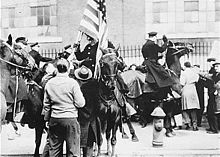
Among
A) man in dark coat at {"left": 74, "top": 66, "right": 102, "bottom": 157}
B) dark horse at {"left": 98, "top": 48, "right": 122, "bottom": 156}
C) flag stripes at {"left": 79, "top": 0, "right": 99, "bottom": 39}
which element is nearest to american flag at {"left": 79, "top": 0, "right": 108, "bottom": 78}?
flag stripes at {"left": 79, "top": 0, "right": 99, "bottom": 39}

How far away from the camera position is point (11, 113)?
9594 mm

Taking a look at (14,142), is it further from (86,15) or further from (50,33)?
(50,33)

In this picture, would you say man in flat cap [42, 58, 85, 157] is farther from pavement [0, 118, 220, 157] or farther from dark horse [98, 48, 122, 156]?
pavement [0, 118, 220, 157]

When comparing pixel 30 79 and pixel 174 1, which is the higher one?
pixel 174 1

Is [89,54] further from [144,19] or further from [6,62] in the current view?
[144,19]

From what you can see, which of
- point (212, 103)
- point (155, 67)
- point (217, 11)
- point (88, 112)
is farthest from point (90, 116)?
point (217, 11)

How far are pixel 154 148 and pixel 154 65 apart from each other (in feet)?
9.32

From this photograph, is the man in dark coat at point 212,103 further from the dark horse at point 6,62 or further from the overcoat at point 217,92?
the dark horse at point 6,62

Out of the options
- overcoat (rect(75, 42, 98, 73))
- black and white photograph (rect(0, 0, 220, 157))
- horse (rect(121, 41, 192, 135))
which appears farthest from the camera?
horse (rect(121, 41, 192, 135))

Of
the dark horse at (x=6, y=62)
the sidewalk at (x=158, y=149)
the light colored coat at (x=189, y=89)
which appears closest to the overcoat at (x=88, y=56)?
the dark horse at (x=6, y=62)

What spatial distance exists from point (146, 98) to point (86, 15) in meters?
4.46

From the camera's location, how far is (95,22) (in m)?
10.6

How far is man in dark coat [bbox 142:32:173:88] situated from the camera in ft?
42.2

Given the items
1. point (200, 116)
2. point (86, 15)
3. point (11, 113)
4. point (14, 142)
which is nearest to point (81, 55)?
point (86, 15)
